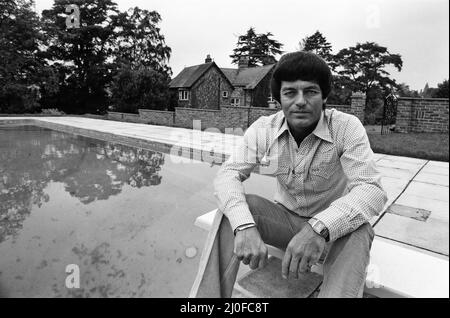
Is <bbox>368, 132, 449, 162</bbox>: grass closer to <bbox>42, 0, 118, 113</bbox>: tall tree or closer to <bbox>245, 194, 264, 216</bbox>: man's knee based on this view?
<bbox>245, 194, 264, 216</bbox>: man's knee

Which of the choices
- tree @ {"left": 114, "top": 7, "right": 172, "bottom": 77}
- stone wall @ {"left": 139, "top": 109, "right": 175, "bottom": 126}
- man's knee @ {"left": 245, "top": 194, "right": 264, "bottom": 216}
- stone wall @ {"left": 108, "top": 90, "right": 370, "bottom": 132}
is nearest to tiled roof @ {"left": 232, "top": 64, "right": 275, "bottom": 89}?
tree @ {"left": 114, "top": 7, "right": 172, "bottom": 77}

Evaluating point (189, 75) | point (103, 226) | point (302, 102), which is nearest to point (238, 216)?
point (302, 102)

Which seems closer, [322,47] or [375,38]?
[375,38]

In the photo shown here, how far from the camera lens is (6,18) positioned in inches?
838

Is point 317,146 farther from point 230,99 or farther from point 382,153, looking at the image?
point 230,99

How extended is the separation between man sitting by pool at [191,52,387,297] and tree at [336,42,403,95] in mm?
31398

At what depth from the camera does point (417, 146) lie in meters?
7.28

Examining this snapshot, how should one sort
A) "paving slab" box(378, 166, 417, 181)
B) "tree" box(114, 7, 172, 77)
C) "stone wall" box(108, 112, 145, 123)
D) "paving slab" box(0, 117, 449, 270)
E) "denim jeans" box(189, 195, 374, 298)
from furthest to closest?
"tree" box(114, 7, 172, 77), "stone wall" box(108, 112, 145, 123), "paving slab" box(378, 166, 417, 181), "paving slab" box(0, 117, 449, 270), "denim jeans" box(189, 195, 374, 298)

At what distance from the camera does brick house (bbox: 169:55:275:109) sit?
2650 cm

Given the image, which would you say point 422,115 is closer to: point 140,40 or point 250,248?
point 250,248

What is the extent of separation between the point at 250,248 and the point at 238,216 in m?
0.16
